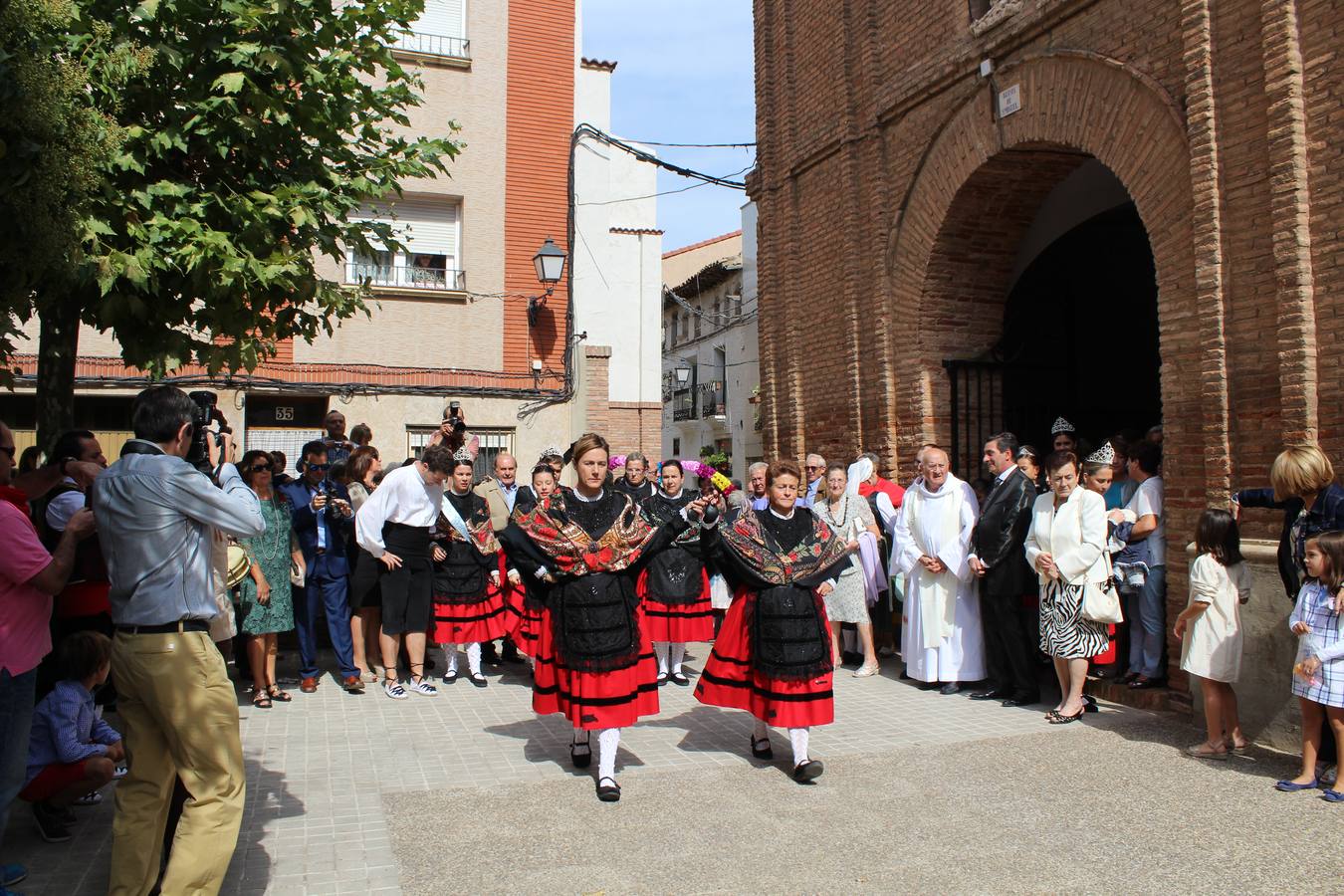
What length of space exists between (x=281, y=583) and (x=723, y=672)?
144 inches

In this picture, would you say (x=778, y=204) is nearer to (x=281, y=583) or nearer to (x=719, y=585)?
(x=719, y=585)

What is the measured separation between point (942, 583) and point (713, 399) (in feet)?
98.1

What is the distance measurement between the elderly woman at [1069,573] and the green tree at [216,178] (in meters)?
4.99

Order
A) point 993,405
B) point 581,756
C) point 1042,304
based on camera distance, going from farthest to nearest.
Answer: point 1042,304, point 993,405, point 581,756

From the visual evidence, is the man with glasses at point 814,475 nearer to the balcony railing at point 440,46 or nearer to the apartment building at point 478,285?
the apartment building at point 478,285

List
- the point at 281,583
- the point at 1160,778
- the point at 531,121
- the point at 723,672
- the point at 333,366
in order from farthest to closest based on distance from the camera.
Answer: the point at 531,121
the point at 333,366
the point at 281,583
the point at 723,672
the point at 1160,778

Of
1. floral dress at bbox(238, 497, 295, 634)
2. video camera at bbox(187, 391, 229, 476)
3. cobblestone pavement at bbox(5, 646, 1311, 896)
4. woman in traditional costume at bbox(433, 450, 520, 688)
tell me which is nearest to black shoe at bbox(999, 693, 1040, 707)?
cobblestone pavement at bbox(5, 646, 1311, 896)

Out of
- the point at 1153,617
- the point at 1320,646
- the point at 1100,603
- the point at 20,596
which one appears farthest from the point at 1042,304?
the point at 20,596

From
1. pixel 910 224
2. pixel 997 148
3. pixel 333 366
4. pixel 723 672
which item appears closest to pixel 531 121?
pixel 333 366

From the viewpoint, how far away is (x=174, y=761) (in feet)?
13.1

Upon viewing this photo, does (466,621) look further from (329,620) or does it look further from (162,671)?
(162,671)

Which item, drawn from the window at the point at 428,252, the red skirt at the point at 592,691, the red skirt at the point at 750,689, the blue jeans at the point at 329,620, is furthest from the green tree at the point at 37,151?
the window at the point at 428,252

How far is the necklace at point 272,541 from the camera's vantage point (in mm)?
8000

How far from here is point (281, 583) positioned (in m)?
8.02
